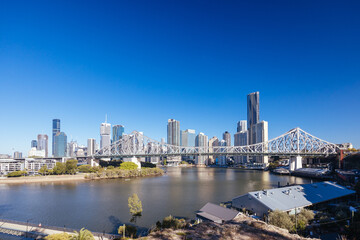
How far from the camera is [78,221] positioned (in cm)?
1980

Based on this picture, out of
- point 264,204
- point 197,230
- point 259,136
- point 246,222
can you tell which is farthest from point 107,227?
point 259,136

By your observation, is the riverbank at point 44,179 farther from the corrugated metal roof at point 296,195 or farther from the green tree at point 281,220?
the green tree at point 281,220

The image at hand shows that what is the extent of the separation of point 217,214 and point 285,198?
7038mm

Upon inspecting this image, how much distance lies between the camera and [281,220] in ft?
49.0

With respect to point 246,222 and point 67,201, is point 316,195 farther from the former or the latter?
point 67,201

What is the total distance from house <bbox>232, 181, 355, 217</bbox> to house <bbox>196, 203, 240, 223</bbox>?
2.99m

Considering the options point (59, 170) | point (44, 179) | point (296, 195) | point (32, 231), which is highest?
point (296, 195)

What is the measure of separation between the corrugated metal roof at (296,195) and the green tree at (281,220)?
67.7 inches

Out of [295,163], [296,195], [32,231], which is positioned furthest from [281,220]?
[295,163]

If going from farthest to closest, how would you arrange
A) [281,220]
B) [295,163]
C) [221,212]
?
[295,163]
[221,212]
[281,220]

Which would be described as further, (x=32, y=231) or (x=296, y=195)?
(x=296, y=195)

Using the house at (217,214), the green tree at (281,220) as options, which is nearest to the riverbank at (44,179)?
the house at (217,214)

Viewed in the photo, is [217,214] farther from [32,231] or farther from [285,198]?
[32,231]

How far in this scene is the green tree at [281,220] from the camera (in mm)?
14649
